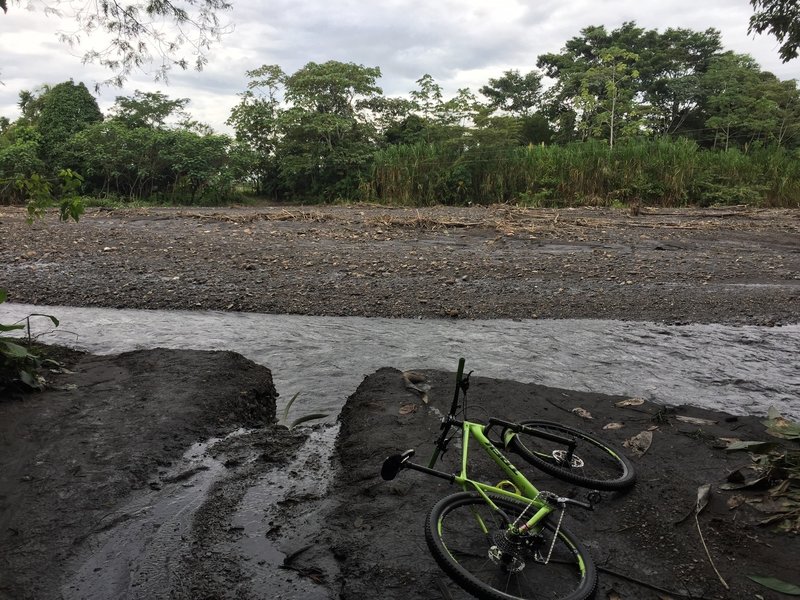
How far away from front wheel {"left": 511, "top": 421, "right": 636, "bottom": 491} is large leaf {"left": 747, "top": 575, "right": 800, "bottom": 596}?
2.49 ft

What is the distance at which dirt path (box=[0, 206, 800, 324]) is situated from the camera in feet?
23.5

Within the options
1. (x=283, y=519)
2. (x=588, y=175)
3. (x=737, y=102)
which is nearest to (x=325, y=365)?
(x=283, y=519)

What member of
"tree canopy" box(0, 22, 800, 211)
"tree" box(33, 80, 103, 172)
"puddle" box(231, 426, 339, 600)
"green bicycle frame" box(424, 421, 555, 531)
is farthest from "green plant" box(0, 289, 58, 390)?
"tree" box(33, 80, 103, 172)

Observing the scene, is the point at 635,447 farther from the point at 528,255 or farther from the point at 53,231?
the point at 53,231

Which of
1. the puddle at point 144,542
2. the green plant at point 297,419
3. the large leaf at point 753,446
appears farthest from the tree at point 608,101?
the puddle at point 144,542

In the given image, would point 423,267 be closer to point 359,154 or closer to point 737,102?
point 359,154

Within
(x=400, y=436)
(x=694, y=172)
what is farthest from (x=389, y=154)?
(x=400, y=436)

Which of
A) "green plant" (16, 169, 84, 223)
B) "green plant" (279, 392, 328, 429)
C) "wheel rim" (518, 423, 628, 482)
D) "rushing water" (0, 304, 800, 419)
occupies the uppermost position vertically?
"green plant" (16, 169, 84, 223)

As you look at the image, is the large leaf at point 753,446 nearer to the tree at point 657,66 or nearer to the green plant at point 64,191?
the green plant at point 64,191

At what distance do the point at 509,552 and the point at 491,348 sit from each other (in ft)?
11.2

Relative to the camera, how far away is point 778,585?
238cm

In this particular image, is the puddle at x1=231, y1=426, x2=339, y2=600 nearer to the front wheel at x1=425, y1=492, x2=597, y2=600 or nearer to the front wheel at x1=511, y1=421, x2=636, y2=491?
the front wheel at x1=425, y1=492, x2=597, y2=600

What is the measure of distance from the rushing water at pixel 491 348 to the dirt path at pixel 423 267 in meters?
0.40

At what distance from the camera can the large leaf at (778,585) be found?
2342mm
